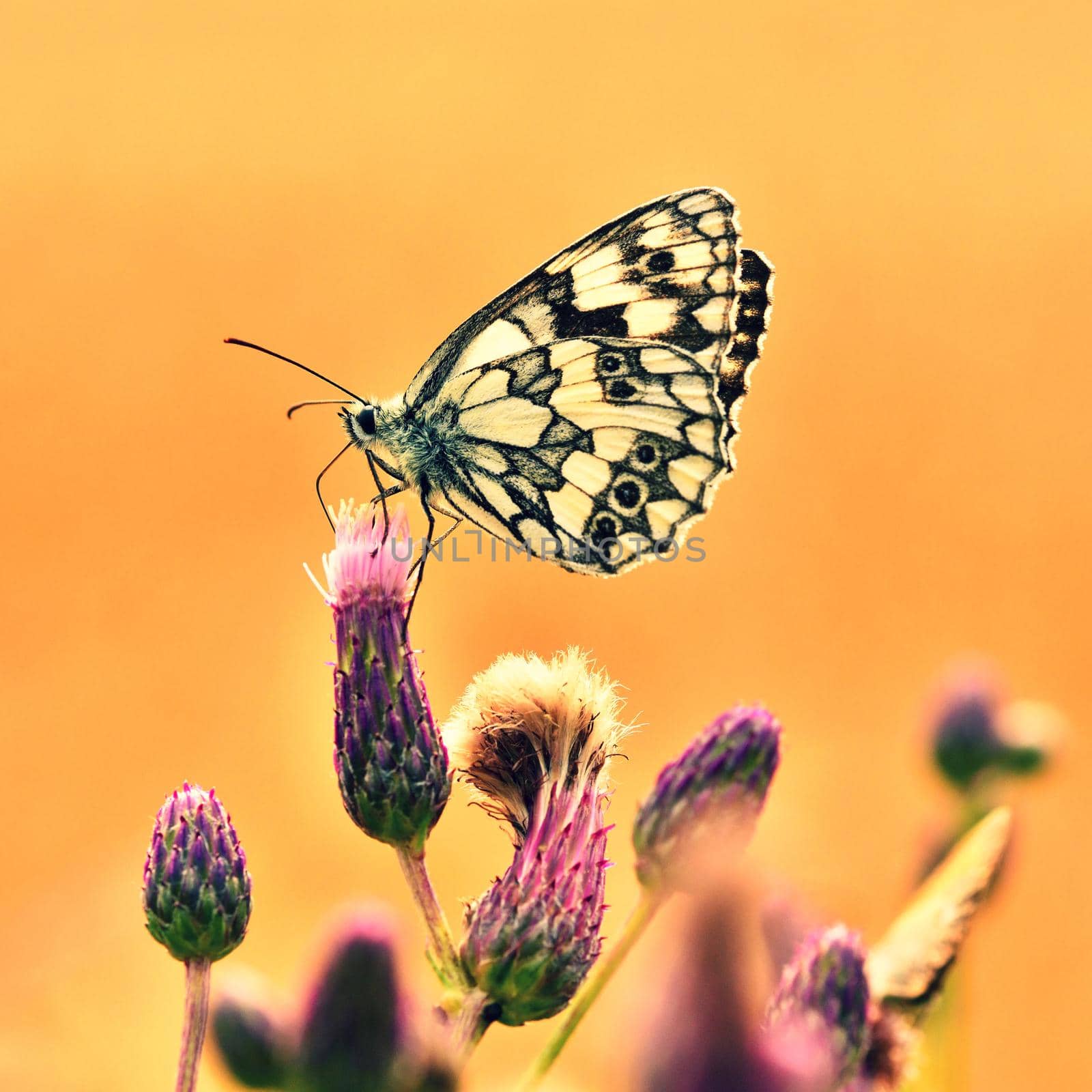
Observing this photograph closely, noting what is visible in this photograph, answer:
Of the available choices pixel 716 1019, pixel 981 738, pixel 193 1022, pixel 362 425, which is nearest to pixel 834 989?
pixel 193 1022

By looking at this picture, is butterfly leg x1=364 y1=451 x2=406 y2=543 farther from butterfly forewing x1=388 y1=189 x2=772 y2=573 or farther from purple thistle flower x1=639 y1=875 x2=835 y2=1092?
purple thistle flower x1=639 y1=875 x2=835 y2=1092

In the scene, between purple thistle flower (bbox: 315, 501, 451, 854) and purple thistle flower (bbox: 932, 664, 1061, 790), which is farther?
purple thistle flower (bbox: 932, 664, 1061, 790)

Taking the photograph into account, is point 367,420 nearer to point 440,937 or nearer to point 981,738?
point 440,937

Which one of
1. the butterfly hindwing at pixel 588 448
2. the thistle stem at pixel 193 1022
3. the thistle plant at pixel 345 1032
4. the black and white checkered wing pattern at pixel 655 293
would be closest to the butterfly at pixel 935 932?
the thistle plant at pixel 345 1032

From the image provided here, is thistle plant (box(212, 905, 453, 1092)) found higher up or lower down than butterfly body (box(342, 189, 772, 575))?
lower down

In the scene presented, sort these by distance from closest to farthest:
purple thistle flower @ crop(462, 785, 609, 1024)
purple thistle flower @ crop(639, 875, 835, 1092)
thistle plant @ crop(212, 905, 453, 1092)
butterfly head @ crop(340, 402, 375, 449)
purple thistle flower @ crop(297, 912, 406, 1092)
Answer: purple thistle flower @ crop(639, 875, 835, 1092) → thistle plant @ crop(212, 905, 453, 1092) → purple thistle flower @ crop(297, 912, 406, 1092) → purple thistle flower @ crop(462, 785, 609, 1024) → butterfly head @ crop(340, 402, 375, 449)

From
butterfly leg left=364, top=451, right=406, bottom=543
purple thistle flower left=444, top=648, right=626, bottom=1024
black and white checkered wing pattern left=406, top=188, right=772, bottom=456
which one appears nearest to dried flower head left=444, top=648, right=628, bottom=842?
purple thistle flower left=444, top=648, right=626, bottom=1024
